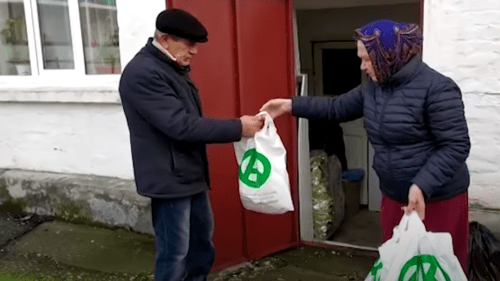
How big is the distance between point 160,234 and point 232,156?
116cm

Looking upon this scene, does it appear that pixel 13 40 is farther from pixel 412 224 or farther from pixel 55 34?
pixel 412 224

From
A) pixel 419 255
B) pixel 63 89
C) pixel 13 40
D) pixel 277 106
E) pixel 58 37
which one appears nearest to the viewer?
pixel 419 255

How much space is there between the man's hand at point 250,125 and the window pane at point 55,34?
111 inches

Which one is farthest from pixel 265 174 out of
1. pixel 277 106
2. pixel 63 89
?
pixel 63 89

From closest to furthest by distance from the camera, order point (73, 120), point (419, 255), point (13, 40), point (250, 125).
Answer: point (419, 255), point (250, 125), point (73, 120), point (13, 40)

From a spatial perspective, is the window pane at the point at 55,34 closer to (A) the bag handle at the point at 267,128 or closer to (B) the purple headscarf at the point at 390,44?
(A) the bag handle at the point at 267,128

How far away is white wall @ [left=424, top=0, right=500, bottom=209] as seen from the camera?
136 inches

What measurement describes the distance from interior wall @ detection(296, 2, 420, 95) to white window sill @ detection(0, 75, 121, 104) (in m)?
2.21

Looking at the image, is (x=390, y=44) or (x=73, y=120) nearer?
(x=390, y=44)

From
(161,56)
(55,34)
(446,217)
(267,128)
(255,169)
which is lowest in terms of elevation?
(446,217)

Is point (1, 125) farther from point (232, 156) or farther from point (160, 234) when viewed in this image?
point (160, 234)

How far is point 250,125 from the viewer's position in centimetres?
287

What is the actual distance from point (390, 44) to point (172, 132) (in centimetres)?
111

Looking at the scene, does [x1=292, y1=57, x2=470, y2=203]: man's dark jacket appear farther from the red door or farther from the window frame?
the window frame
